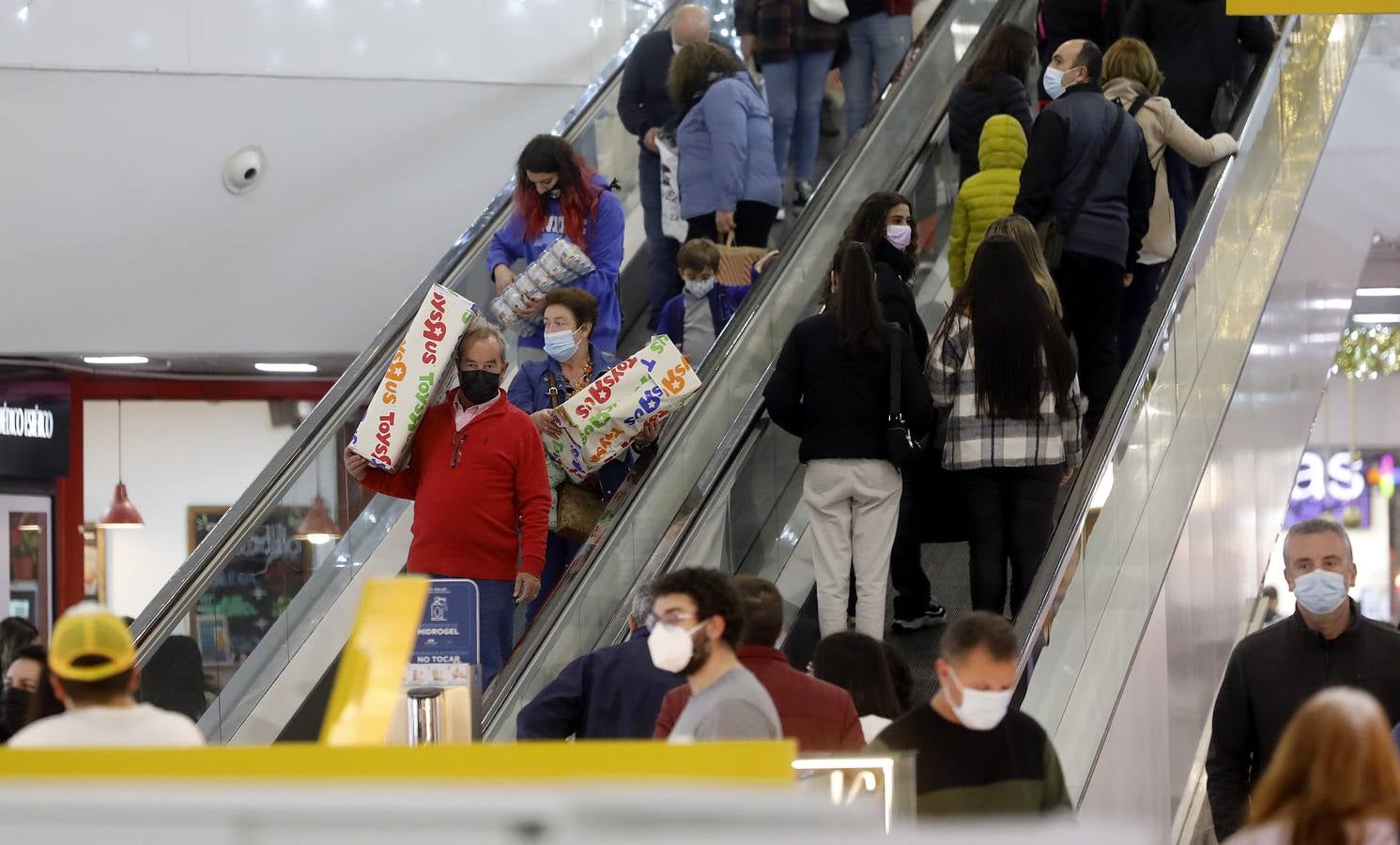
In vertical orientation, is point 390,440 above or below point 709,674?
above

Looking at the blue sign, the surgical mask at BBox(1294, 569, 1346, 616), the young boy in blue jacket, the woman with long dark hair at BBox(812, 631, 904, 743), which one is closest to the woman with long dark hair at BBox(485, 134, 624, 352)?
the young boy in blue jacket

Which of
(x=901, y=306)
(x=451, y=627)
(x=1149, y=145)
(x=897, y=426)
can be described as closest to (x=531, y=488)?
(x=897, y=426)

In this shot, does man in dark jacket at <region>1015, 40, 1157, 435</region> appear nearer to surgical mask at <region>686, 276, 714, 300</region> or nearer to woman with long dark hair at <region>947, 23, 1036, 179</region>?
woman with long dark hair at <region>947, 23, 1036, 179</region>

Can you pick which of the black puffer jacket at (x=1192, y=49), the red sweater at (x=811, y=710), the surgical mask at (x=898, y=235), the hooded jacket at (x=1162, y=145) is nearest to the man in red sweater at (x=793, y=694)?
the red sweater at (x=811, y=710)

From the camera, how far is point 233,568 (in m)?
8.02

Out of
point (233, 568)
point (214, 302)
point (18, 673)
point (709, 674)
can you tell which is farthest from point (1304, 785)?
point (214, 302)

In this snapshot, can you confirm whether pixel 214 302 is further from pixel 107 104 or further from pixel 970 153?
pixel 970 153

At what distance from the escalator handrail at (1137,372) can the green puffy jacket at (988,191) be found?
2.63 ft

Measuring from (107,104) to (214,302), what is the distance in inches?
59.1

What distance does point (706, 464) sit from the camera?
25.5 feet

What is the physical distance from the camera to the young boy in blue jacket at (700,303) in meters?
8.91

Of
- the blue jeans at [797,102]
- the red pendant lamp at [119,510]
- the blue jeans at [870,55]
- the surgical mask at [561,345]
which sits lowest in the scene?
the red pendant lamp at [119,510]

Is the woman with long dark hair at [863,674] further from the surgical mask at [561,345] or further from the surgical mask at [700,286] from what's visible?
the surgical mask at [700,286]

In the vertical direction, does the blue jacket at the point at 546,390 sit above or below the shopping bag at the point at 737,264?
below
